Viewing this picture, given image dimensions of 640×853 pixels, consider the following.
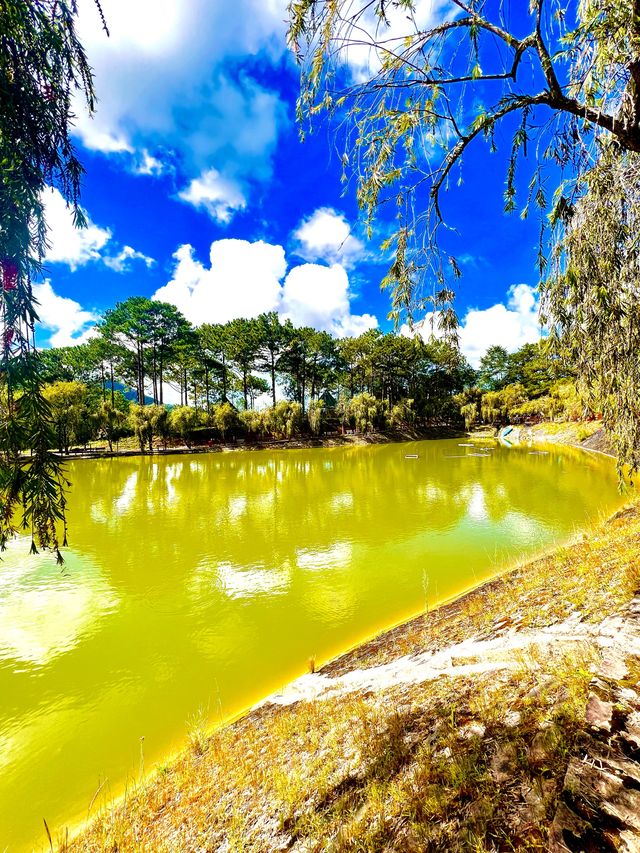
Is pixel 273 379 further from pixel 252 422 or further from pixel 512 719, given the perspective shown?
pixel 512 719

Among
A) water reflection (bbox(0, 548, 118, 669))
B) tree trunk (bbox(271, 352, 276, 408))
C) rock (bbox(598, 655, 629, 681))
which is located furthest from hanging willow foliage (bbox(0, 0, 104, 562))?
tree trunk (bbox(271, 352, 276, 408))

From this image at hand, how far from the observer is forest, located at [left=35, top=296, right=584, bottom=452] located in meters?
34.6

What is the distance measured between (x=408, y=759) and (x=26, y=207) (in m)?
4.14

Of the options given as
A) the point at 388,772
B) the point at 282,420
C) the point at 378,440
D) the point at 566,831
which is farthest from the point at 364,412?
the point at 566,831

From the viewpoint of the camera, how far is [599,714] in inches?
71.2

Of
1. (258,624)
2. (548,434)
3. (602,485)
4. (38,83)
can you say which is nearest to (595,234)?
(38,83)

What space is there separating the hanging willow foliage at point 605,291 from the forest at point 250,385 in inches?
1215

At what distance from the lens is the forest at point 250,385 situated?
34594 millimetres

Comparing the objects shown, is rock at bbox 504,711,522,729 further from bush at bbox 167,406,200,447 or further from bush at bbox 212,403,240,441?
bush at bbox 212,403,240,441

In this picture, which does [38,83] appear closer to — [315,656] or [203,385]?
A: [315,656]

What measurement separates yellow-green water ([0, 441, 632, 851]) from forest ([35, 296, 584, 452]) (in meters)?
21.0

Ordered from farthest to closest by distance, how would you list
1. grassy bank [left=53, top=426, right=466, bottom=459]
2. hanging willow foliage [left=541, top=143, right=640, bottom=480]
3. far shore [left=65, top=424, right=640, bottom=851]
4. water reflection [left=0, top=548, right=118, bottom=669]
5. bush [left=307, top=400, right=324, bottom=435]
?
bush [left=307, top=400, right=324, bottom=435] → grassy bank [left=53, top=426, right=466, bottom=459] → water reflection [left=0, top=548, right=118, bottom=669] → hanging willow foliage [left=541, top=143, right=640, bottom=480] → far shore [left=65, top=424, right=640, bottom=851]

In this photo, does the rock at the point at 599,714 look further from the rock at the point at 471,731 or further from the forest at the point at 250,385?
the forest at the point at 250,385

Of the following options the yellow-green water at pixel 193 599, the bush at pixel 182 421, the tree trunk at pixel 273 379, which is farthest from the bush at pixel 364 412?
the yellow-green water at pixel 193 599
